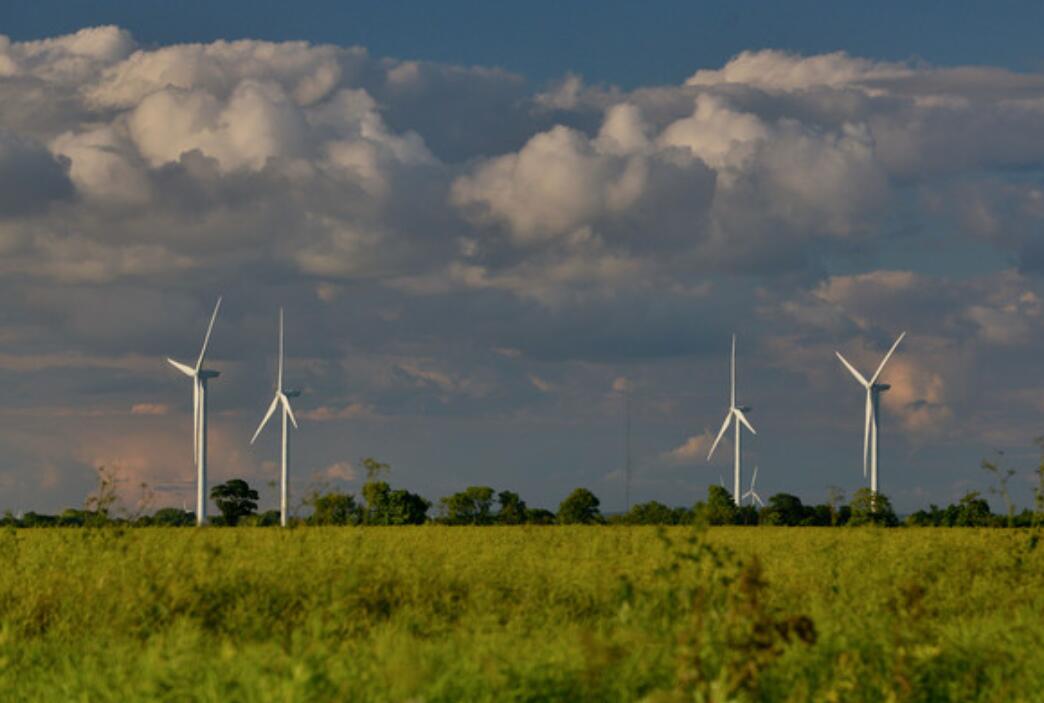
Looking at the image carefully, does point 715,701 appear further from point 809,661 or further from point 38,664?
point 38,664

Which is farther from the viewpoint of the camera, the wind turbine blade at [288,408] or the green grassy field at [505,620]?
the wind turbine blade at [288,408]

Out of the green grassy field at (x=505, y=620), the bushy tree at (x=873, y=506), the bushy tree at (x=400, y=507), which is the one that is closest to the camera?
the green grassy field at (x=505, y=620)

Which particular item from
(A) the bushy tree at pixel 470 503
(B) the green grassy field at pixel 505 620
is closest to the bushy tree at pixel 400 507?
(A) the bushy tree at pixel 470 503

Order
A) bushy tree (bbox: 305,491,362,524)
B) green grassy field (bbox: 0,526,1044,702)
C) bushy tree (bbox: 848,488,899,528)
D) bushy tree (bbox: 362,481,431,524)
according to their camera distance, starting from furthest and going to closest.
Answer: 1. bushy tree (bbox: 362,481,431,524)
2. bushy tree (bbox: 848,488,899,528)
3. bushy tree (bbox: 305,491,362,524)
4. green grassy field (bbox: 0,526,1044,702)

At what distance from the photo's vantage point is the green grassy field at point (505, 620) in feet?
40.3

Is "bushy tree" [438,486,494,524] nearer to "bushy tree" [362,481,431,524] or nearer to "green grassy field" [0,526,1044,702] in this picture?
"bushy tree" [362,481,431,524]

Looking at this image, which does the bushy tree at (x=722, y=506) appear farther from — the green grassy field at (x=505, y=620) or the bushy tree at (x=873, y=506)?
the green grassy field at (x=505, y=620)

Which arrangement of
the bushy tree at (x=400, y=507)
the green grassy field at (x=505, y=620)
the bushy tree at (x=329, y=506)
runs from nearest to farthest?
the green grassy field at (x=505, y=620) → the bushy tree at (x=329, y=506) → the bushy tree at (x=400, y=507)

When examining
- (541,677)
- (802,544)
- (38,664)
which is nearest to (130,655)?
(38,664)

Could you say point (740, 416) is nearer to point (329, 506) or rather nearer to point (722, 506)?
point (722, 506)

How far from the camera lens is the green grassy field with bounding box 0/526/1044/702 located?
12273 millimetres

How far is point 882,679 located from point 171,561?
10629 millimetres

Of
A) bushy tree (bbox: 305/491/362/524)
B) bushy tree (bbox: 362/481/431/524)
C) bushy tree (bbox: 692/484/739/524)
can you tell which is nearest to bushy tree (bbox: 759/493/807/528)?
bushy tree (bbox: 692/484/739/524)

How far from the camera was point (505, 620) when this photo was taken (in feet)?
56.1
